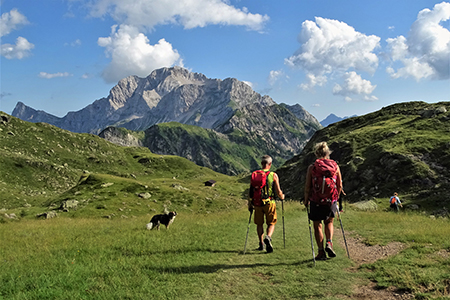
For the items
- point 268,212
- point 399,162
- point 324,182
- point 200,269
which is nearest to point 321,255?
point 268,212

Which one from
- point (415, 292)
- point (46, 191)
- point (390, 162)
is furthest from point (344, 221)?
point (46, 191)

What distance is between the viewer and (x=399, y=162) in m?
52.2

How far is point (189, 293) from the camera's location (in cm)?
723

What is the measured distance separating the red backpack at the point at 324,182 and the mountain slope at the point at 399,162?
93.9 feet

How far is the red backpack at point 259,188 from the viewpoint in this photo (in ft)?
36.7

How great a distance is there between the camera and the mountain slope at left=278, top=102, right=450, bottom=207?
1775 inches

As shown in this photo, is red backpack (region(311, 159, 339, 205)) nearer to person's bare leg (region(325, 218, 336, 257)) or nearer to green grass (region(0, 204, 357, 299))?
person's bare leg (region(325, 218, 336, 257))

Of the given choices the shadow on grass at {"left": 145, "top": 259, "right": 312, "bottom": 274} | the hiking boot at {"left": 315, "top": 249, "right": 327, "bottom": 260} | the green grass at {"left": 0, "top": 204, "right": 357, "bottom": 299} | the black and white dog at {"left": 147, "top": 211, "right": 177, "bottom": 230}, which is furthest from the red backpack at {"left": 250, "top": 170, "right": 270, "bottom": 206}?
the black and white dog at {"left": 147, "top": 211, "right": 177, "bottom": 230}

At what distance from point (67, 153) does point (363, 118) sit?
11343cm

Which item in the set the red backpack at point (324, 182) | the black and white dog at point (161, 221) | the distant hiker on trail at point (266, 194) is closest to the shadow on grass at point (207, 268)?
the distant hiker on trail at point (266, 194)

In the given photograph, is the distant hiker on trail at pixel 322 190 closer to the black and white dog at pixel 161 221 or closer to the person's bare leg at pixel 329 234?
the person's bare leg at pixel 329 234

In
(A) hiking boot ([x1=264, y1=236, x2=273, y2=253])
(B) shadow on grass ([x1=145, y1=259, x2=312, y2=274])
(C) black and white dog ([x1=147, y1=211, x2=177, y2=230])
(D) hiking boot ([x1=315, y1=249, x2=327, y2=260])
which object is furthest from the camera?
(C) black and white dog ([x1=147, y1=211, x2=177, y2=230])

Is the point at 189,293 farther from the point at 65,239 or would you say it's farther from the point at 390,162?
the point at 390,162

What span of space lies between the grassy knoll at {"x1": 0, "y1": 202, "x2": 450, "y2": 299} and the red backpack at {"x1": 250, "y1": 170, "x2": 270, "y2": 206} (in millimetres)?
2158
